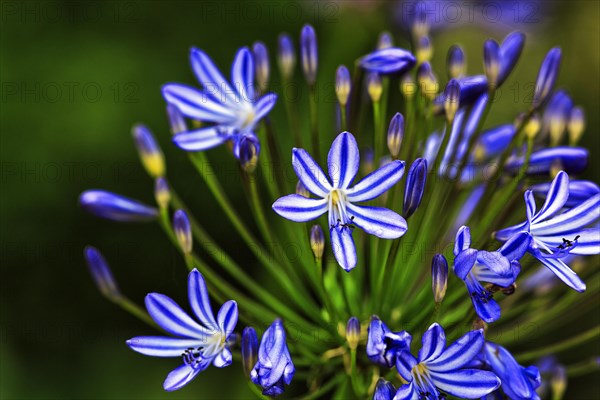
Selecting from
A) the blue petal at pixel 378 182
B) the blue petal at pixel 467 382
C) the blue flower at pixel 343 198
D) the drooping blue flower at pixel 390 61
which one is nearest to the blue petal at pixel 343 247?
the blue flower at pixel 343 198

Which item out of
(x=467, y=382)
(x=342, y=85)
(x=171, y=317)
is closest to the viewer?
(x=467, y=382)

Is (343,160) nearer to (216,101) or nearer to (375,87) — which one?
(375,87)

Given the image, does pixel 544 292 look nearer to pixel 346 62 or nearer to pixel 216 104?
pixel 216 104

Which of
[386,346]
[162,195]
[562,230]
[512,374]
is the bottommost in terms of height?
[512,374]

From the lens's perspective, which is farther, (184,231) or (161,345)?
(184,231)

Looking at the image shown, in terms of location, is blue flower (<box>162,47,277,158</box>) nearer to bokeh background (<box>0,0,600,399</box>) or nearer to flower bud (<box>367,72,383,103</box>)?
flower bud (<box>367,72,383,103</box>)

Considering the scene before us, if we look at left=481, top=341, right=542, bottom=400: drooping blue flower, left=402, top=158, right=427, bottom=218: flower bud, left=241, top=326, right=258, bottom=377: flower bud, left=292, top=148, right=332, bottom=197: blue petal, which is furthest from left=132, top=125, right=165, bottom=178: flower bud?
left=481, top=341, right=542, bottom=400: drooping blue flower

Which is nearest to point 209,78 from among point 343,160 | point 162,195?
point 162,195
